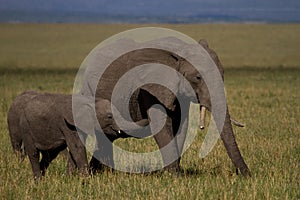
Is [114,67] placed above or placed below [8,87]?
above

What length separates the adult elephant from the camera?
8508mm

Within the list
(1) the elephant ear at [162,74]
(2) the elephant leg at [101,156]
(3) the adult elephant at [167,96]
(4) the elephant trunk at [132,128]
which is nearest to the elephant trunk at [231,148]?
(3) the adult elephant at [167,96]

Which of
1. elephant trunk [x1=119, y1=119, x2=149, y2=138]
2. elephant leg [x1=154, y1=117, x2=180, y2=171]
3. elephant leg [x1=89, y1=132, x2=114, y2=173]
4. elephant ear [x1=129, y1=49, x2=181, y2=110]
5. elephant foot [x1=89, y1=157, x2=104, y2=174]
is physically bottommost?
elephant foot [x1=89, y1=157, x2=104, y2=174]

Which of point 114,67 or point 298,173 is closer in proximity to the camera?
point 298,173

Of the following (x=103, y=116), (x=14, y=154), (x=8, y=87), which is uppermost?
(x=103, y=116)

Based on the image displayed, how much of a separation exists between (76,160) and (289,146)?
4.84 meters

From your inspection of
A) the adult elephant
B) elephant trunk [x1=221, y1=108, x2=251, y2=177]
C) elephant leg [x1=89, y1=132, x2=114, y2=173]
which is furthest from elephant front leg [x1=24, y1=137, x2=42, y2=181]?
elephant trunk [x1=221, y1=108, x2=251, y2=177]

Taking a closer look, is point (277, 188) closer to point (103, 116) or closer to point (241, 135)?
point (103, 116)

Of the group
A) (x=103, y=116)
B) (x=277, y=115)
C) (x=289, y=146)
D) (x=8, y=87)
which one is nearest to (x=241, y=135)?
(x=289, y=146)

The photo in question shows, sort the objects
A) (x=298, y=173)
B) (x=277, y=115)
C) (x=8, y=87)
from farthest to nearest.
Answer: (x=8, y=87) < (x=277, y=115) < (x=298, y=173)

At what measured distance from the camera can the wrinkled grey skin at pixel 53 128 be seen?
27.3ft

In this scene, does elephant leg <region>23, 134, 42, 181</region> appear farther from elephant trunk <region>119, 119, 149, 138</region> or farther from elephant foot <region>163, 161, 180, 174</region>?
elephant foot <region>163, 161, 180, 174</region>

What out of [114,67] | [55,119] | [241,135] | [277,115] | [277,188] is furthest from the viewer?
[277,115]

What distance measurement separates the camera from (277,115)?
17078mm
